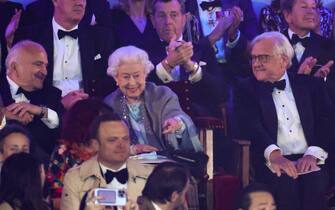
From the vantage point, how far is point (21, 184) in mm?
5074

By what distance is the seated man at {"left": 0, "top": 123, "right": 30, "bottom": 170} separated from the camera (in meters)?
5.41

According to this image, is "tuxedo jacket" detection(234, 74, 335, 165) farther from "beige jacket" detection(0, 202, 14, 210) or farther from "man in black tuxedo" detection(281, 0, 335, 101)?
"beige jacket" detection(0, 202, 14, 210)

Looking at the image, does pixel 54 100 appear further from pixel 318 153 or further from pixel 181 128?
pixel 318 153

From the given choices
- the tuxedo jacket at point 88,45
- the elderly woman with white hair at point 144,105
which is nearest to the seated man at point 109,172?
the elderly woman with white hair at point 144,105

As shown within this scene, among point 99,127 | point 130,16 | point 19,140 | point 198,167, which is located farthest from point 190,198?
point 130,16

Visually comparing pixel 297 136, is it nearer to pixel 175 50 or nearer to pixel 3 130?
pixel 175 50

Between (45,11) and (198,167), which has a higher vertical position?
(45,11)

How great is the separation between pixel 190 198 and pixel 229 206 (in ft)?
1.65

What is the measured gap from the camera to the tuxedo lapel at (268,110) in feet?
19.8

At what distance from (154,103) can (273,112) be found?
30.3 inches

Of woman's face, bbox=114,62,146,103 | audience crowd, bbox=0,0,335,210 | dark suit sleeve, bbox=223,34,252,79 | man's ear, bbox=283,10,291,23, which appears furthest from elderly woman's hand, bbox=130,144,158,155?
man's ear, bbox=283,10,291,23

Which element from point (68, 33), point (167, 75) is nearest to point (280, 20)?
point (167, 75)

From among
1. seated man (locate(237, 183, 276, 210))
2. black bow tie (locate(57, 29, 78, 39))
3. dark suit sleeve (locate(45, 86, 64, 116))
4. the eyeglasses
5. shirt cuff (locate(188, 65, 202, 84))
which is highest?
black bow tie (locate(57, 29, 78, 39))

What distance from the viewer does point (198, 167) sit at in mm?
5582
